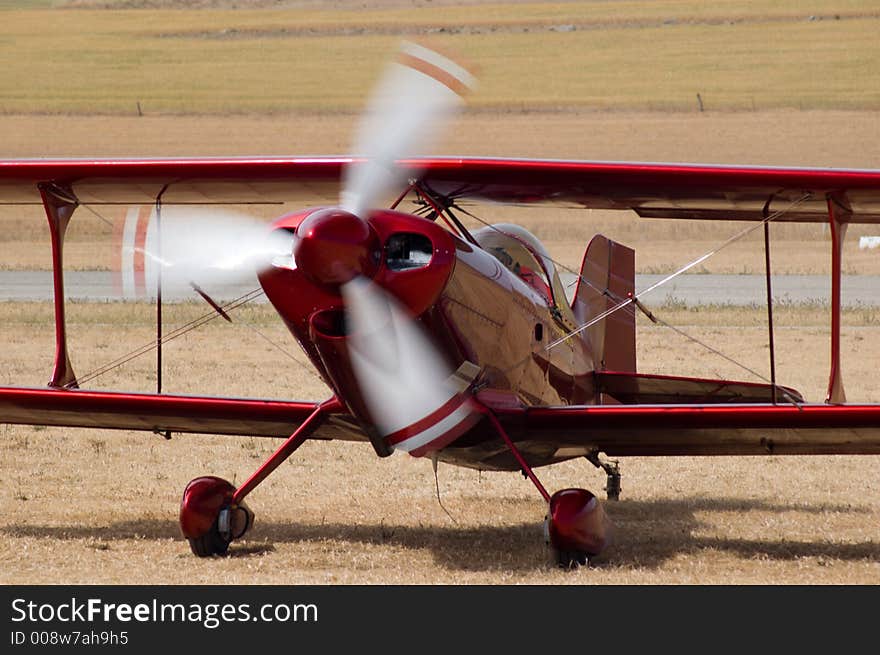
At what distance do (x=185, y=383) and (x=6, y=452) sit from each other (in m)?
3.89

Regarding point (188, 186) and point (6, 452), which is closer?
point (188, 186)

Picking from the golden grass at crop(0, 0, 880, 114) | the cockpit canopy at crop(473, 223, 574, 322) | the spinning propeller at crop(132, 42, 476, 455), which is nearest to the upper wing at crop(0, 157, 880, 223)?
the spinning propeller at crop(132, 42, 476, 455)

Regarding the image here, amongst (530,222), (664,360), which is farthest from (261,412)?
Answer: (530,222)

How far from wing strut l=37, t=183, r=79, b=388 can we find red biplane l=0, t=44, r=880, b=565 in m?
0.02

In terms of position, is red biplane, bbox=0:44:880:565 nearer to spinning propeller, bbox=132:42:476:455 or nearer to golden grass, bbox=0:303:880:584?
spinning propeller, bbox=132:42:476:455

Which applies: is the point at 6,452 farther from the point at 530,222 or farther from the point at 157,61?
the point at 157,61

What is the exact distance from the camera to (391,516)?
10.2 m

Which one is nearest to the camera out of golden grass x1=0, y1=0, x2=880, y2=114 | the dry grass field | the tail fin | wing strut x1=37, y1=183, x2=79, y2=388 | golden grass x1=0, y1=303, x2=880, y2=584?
golden grass x1=0, y1=303, x2=880, y2=584

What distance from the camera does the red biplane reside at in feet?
24.6

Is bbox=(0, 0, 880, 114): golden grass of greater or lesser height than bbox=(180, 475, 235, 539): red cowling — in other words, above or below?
above

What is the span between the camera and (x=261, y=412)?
9297mm

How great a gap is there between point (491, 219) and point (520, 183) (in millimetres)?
32431

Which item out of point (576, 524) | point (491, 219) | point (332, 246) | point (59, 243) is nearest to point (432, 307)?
point (332, 246)

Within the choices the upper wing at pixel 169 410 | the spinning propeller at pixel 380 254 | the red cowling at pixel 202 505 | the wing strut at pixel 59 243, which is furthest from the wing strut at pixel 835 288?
the wing strut at pixel 59 243
